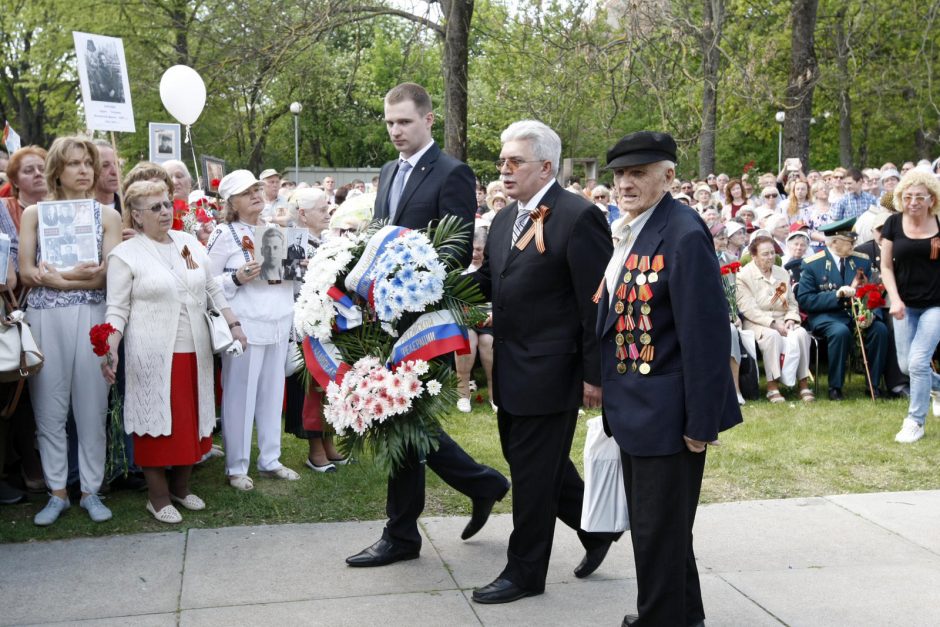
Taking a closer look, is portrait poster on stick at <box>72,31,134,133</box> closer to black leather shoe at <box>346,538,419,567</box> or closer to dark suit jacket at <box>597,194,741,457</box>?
black leather shoe at <box>346,538,419,567</box>

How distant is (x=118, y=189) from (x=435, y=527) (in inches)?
118

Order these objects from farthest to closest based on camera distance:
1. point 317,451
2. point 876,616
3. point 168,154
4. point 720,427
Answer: point 168,154 → point 317,451 → point 876,616 → point 720,427

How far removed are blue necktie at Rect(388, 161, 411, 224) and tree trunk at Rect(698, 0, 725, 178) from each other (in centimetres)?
863

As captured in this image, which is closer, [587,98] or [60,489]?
[60,489]

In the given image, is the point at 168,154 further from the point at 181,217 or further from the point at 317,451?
the point at 317,451

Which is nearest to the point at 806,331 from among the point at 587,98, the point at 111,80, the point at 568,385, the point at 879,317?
the point at 879,317

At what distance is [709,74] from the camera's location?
1453 cm

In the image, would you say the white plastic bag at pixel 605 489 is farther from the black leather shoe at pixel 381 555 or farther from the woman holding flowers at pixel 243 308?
the woman holding flowers at pixel 243 308

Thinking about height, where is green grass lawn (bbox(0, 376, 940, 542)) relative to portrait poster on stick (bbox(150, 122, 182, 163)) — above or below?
below

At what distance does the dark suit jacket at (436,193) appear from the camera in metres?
4.93

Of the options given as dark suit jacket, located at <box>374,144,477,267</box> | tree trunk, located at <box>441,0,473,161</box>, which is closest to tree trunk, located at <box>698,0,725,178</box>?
tree trunk, located at <box>441,0,473,161</box>

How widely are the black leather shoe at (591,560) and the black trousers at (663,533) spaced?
1.06 m

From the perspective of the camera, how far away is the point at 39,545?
5441 mm

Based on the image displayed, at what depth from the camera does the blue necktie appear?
505cm
